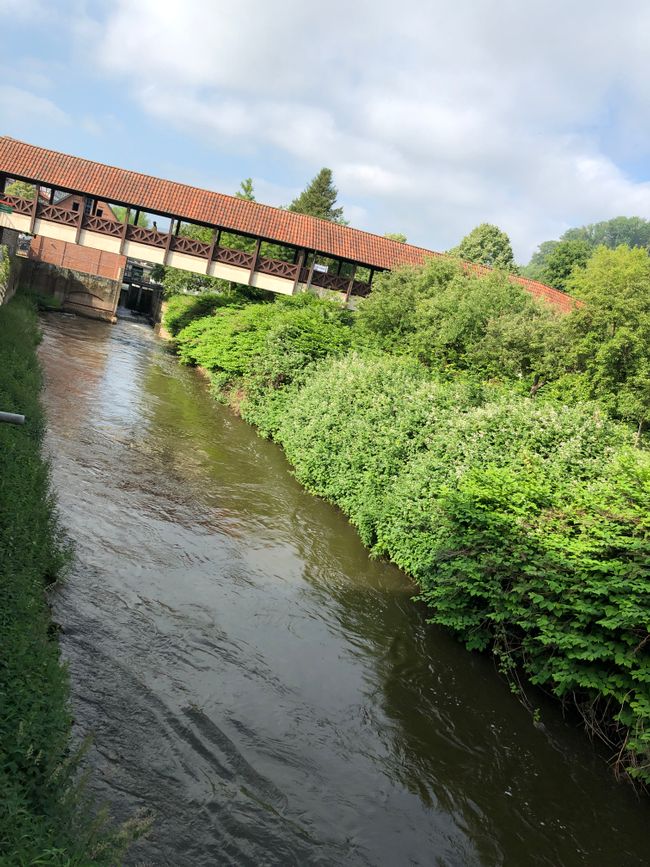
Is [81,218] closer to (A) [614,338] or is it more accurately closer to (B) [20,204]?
(B) [20,204]

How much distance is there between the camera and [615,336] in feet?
50.1

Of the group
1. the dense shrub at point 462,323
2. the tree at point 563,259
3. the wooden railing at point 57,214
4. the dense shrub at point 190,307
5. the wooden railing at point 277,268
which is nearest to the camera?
the dense shrub at point 462,323

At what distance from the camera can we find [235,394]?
841 inches

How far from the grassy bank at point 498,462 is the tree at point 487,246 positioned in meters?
36.2

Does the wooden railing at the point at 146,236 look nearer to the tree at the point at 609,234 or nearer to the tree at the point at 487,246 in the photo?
the tree at the point at 487,246

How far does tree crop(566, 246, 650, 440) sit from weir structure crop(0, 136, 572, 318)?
9.27 meters

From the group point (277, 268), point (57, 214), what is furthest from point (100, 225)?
point (277, 268)

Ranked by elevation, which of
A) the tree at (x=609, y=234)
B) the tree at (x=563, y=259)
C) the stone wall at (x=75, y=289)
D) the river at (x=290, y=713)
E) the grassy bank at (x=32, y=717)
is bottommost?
the river at (x=290, y=713)

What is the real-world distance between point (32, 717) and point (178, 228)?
2617 cm

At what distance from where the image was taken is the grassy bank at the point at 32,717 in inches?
116

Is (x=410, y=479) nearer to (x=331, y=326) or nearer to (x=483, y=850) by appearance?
(x=483, y=850)

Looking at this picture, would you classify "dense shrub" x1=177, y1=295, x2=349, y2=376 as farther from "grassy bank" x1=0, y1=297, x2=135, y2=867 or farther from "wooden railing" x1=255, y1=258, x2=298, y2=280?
"grassy bank" x1=0, y1=297, x2=135, y2=867

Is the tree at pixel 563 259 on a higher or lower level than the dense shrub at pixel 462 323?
higher

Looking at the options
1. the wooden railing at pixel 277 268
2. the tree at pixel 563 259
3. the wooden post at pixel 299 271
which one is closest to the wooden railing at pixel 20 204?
the wooden railing at pixel 277 268
